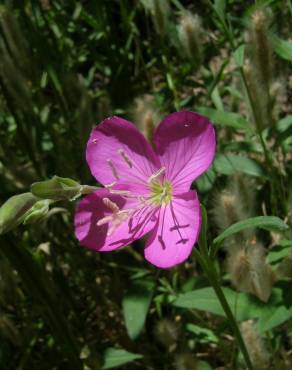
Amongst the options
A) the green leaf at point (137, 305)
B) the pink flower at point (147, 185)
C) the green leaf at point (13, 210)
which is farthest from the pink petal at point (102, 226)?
the green leaf at point (137, 305)

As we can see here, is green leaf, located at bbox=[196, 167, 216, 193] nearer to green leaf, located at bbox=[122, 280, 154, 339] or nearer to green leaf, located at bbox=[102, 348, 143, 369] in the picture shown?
green leaf, located at bbox=[122, 280, 154, 339]

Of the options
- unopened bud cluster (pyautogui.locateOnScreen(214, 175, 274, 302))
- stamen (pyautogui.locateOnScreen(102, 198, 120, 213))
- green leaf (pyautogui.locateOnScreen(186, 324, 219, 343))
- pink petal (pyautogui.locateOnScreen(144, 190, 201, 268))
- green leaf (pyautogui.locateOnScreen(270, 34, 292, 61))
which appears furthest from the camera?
green leaf (pyautogui.locateOnScreen(186, 324, 219, 343))

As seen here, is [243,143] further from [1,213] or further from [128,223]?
[1,213]

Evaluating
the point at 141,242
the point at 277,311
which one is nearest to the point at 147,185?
the point at 277,311

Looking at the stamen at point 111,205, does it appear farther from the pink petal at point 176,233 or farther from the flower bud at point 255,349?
the flower bud at point 255,349

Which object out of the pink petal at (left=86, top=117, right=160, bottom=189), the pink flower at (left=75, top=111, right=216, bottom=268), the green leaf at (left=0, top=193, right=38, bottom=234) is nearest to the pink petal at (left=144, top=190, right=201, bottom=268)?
the pink flower at (left=75, top=111, right=216, bottom=268)

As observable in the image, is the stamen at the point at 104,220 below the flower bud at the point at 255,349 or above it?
above
